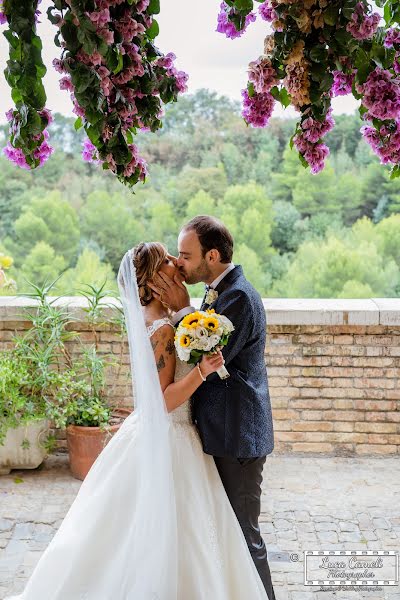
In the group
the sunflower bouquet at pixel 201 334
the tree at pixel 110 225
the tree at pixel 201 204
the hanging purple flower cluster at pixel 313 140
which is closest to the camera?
the hanging purple flower cluster at pixel 313 140

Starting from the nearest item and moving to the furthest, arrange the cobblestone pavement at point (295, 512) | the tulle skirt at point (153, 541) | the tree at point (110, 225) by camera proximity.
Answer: the tulle skirt at point (153, 541) < the cobblestone pavement at point (295, 512) < the tree at point (110, 225)

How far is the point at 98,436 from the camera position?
4.43 m

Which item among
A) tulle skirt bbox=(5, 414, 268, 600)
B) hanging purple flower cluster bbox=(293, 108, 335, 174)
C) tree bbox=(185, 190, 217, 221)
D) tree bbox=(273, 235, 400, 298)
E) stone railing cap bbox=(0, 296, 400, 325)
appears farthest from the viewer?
tree bbox=(185, 190, 217, 221)

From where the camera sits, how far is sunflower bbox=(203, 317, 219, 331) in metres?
2.26

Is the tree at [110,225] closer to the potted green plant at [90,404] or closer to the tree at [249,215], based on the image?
the tree at [249,215]

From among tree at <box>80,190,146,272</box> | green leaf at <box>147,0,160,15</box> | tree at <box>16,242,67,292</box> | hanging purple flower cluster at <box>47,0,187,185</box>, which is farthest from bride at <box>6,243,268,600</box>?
tree at <box>80,190,146,272</box>

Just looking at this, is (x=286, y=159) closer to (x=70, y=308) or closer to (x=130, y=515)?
(x=70, y=308)

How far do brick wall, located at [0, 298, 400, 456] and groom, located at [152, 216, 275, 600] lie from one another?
2.10 m

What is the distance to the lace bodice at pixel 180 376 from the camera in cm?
257

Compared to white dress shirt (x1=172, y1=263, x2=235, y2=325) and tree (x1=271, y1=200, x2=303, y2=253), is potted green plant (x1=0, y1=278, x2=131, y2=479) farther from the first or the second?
tree (x1=271, y1=200, x2=303, y2=253)

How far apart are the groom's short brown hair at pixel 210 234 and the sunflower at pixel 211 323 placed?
355 mm

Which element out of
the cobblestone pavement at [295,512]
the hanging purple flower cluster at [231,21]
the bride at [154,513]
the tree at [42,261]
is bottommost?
the cobblestone pavement at [295,512]

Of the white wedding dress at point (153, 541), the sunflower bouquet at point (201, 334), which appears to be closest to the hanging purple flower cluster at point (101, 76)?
the sunflower bouquet at point (201, 334)

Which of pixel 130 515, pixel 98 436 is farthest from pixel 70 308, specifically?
pixel 130 515
